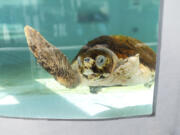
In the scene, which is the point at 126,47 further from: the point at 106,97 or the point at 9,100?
the point at 9,100

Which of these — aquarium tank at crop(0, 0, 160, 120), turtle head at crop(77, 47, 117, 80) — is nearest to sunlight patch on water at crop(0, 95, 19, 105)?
aquarium tank at crop(0, 0, 160, 120)

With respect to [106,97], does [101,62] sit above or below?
above

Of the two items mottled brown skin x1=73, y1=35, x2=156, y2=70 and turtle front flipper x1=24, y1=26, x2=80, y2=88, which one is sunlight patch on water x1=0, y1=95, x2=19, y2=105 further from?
mottled brown skin x1=73, y1=35, x2=156, y2=70

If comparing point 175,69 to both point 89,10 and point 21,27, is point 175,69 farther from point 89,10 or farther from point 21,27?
point 21,27

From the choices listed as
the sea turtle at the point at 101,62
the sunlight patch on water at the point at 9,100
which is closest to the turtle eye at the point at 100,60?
the sea turtle at the point at 101,62

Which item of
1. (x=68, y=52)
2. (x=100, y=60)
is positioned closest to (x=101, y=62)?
(x=100, y=60)

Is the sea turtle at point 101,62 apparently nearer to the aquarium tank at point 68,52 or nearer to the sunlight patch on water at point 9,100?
the aquarium tank at point 68,52

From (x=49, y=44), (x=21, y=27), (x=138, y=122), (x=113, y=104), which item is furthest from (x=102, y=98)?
(x=21, y=27)
